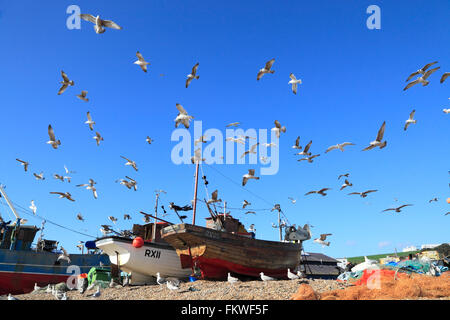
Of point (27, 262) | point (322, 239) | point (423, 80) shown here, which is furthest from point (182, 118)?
point (27, 262)

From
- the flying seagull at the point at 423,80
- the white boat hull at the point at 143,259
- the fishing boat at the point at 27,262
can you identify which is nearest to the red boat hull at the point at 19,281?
the fishing boat at the point at 27,262

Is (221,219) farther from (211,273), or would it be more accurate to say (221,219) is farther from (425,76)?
(425,76)

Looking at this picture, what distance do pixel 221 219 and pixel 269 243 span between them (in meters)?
4.06

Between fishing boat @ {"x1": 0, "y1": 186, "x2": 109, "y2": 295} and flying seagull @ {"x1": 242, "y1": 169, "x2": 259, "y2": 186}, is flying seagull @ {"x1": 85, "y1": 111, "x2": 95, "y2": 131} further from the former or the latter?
fishing boat @ {"x1": 0, "y1": 186, "x2": 109, "y2": 295}

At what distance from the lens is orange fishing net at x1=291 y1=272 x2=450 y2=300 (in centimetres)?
750

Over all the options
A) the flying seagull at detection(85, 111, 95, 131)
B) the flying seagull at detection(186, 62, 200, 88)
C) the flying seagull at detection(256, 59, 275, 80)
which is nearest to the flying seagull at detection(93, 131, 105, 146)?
the flying seagull at detection(85, 111, 95, 131)

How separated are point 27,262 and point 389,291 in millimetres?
25005

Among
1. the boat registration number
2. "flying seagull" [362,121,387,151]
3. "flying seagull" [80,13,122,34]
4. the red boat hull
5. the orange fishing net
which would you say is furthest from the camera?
the red boat hull

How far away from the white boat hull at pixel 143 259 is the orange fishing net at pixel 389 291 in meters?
12.1

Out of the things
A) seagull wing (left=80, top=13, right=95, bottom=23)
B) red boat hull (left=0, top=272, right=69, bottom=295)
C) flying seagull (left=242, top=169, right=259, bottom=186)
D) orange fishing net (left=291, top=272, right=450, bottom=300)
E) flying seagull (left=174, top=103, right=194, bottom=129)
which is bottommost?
red boat hull (left=0, top=272, right=69, bottom=295)

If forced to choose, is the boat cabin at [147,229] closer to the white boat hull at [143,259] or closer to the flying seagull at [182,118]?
the white boat hull at [143,259]

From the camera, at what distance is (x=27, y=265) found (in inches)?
907

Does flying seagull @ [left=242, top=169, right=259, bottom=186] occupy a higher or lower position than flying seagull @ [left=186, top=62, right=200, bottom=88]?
lower
